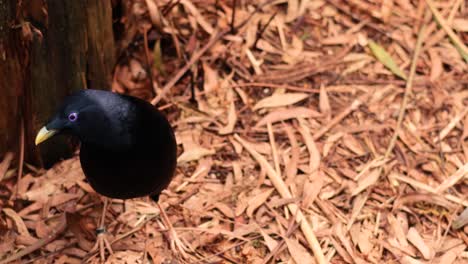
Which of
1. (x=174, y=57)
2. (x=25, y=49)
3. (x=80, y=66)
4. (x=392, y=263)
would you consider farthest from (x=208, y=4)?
(x=392, y=263)

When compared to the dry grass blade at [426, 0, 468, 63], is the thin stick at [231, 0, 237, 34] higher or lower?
higher

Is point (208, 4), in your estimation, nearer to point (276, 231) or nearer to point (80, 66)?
point (80, 66)

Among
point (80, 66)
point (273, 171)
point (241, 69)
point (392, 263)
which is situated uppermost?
point (80, 66)

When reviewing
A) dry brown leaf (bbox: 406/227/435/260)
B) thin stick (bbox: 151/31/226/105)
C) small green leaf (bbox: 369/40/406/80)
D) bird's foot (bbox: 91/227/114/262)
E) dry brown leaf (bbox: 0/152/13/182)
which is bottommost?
dry brown leaf (bbox: 406/227/435/260)

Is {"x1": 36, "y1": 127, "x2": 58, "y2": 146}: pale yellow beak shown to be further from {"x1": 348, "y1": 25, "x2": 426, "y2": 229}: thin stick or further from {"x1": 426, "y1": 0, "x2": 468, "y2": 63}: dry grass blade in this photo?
{"x1": 426, "y1": 0, "x2": 468, "y2": 63}: dry grass blade

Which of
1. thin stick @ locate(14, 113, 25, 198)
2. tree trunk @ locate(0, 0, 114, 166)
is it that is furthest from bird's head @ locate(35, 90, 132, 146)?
thin stick @ locate(14, 113, 25, 198)

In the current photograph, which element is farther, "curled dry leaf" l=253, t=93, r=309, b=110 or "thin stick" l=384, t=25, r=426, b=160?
"curled dry leaf" l=253, t=93, r=309, b=110
